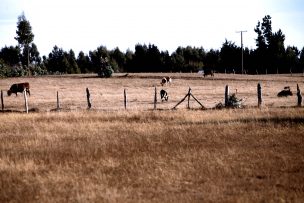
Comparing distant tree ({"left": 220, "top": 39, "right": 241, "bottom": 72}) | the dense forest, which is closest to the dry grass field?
the dense forest

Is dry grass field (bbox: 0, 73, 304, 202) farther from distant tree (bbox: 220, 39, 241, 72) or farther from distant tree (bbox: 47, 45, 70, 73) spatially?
distant tree (bbox: 47, 45, 70, 73)

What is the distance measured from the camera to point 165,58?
94.2m

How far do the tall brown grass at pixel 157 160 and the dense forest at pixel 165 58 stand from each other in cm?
4672

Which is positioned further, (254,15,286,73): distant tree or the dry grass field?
(254,15,286,73): distant tree

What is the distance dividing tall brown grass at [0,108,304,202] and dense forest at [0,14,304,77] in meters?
46.7

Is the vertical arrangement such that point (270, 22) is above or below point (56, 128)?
above

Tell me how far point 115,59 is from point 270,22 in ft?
128

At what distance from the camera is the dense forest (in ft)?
258

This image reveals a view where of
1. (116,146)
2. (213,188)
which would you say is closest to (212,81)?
(116,146)

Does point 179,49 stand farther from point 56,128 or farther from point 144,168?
point 144,168

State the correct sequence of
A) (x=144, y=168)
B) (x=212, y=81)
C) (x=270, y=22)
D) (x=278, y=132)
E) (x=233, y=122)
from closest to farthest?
1. (x=144, y=168)
2. (x=278, y=132)
3. (x=233, y=122)
4. (x=212, y=81)
5. (x=270, y=22)

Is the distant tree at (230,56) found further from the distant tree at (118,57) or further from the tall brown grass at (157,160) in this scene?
the tall brown grass at (157,160)

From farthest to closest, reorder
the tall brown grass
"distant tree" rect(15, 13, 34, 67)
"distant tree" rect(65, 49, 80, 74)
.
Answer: "distant tree" rect(65, 49, 80, 74), "distant tree" rect(15, 13, 34, 67), the tall brown grass

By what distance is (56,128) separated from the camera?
54.3 ft
